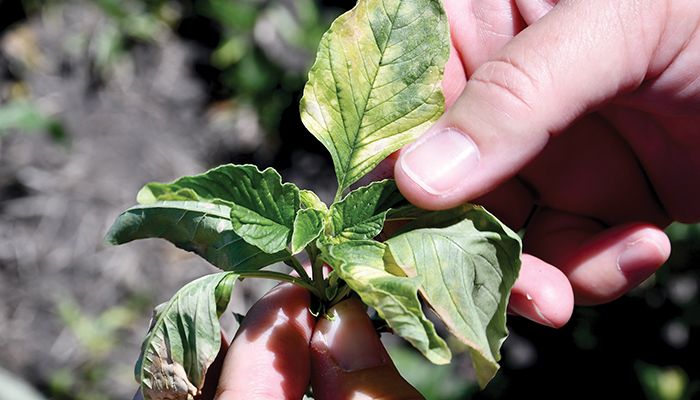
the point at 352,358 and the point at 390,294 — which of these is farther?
the point at 352,358

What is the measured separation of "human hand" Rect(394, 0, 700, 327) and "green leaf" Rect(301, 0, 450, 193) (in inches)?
2.6

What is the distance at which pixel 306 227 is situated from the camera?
3.84 ft

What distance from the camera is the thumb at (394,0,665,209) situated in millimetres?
1266

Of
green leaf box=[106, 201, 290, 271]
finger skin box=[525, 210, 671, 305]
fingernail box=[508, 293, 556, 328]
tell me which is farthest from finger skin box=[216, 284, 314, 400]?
finger skin box=[525, 210, 671, 305]

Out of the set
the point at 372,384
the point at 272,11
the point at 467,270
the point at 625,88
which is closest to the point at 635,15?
the point at 625,88

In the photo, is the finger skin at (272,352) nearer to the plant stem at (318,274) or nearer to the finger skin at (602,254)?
the plant stem at (318,274)

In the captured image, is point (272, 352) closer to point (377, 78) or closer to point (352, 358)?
point (352, 358)

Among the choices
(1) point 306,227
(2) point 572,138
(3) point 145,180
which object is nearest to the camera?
(1) point 306,227

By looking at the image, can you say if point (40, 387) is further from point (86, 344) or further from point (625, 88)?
point (625, 88)

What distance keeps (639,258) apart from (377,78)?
2.19ft

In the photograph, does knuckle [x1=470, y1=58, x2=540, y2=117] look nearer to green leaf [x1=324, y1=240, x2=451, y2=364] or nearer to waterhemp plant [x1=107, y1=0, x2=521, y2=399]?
waterhemp plant [x1=107, y1=0, x2=521, y2=399]

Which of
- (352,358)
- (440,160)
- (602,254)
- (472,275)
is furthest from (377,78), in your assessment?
(602,254)

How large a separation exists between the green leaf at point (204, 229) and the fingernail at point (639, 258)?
0.68 m

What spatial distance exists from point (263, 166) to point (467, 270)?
1943 millimetres
